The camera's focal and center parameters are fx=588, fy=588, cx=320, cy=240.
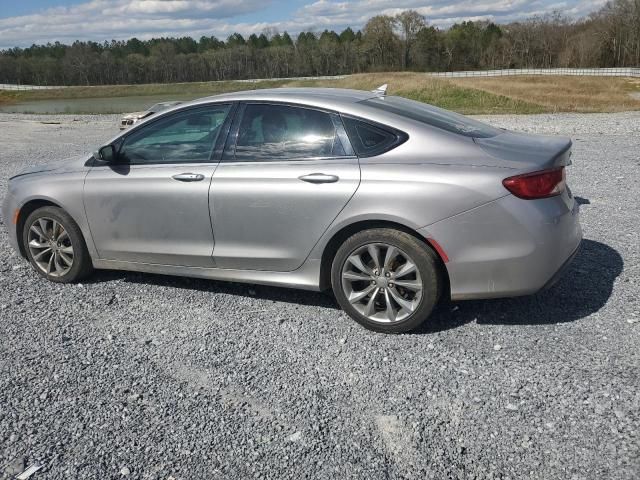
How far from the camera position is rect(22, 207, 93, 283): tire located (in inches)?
205

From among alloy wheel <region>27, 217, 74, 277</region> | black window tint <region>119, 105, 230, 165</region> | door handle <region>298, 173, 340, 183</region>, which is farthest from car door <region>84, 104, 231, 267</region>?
door handle <region>298, 173, 340, 183</region>

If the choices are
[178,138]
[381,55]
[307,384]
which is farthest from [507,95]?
[381,55]

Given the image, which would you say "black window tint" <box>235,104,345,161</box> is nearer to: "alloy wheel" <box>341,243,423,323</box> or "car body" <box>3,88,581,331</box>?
"car body" <box>3,88,581,331</box>

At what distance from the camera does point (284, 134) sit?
14.5 feet

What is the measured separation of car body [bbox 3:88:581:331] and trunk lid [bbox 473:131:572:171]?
1 cm

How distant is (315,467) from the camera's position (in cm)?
283

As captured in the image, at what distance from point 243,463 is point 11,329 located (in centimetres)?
260

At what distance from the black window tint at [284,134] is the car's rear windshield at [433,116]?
1.36 feet

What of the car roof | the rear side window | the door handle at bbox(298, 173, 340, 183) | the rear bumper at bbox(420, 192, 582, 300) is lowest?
the rear bumper at bbox(420, 192, 582, 300)

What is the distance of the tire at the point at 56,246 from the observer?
5.22m

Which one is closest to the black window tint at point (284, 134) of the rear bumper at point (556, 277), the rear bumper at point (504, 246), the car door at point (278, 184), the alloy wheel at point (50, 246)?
the car door at point (278, 184)

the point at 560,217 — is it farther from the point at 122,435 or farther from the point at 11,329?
the point at 11,329

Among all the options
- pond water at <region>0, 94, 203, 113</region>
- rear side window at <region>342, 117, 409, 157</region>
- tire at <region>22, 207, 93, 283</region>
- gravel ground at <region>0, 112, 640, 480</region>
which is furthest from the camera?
pond water at <region>0, 94, 203, 113</region>

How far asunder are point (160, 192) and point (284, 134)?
113cm
